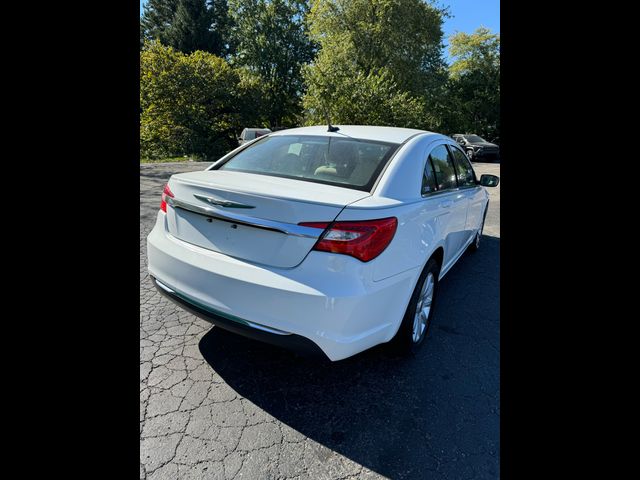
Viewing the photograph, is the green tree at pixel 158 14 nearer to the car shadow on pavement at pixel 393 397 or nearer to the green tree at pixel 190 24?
the green tree at pixel 190 24

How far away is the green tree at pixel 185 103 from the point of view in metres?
18.6

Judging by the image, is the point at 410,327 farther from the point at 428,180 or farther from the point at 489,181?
the point at 489,181

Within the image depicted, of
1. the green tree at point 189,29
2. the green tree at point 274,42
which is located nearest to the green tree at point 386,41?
the green tree at point 274,42

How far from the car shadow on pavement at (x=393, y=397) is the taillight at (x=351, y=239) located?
926mm

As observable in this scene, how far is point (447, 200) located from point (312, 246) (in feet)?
5.20

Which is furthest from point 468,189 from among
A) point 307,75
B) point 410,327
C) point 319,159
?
point 307,75

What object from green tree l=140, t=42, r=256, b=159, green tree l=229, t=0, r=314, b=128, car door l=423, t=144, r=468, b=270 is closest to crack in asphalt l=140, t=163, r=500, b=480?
car door l=423, t=144, r=468, b=270

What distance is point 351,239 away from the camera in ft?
6.48

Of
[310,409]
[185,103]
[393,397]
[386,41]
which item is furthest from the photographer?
[386,41]
